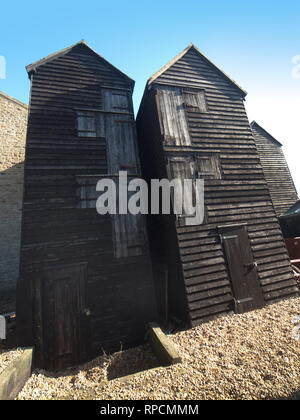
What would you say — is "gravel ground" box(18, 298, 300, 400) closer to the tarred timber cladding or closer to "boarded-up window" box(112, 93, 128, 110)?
"boarded-up window" box(112, 93, 128, 110)

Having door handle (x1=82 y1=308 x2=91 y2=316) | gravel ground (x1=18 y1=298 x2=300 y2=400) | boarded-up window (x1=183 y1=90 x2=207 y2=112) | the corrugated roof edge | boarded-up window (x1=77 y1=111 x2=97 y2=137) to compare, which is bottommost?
gravel ground (x1=18 y1=298 x2=300 y2=400)

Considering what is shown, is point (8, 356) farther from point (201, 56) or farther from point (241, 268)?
Answer: point (201, 56)

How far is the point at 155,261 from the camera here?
8.49m

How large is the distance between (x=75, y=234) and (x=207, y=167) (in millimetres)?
5688

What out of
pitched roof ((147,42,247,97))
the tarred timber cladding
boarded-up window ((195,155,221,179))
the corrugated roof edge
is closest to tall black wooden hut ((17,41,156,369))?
boarded-up window ((195,155,221,179))

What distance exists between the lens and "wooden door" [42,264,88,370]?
561 centimetres

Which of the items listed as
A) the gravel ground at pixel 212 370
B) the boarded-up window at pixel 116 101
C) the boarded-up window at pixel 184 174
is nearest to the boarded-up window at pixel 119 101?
the boarded-up window at pixel 116 101

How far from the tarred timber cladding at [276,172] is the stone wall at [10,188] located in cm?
1855

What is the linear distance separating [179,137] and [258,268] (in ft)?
19.5

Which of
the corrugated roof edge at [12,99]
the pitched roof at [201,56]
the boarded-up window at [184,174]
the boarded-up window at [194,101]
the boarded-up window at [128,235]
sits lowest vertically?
the boarded-up window at [128,235]

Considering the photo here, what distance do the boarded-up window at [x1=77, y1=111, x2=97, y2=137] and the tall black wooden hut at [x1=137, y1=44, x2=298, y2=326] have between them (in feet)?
8.32

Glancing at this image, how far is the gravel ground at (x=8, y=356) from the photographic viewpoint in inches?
176

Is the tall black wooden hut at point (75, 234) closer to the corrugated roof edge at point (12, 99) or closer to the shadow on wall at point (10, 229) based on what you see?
the shadow on wall at point (10, 229)
